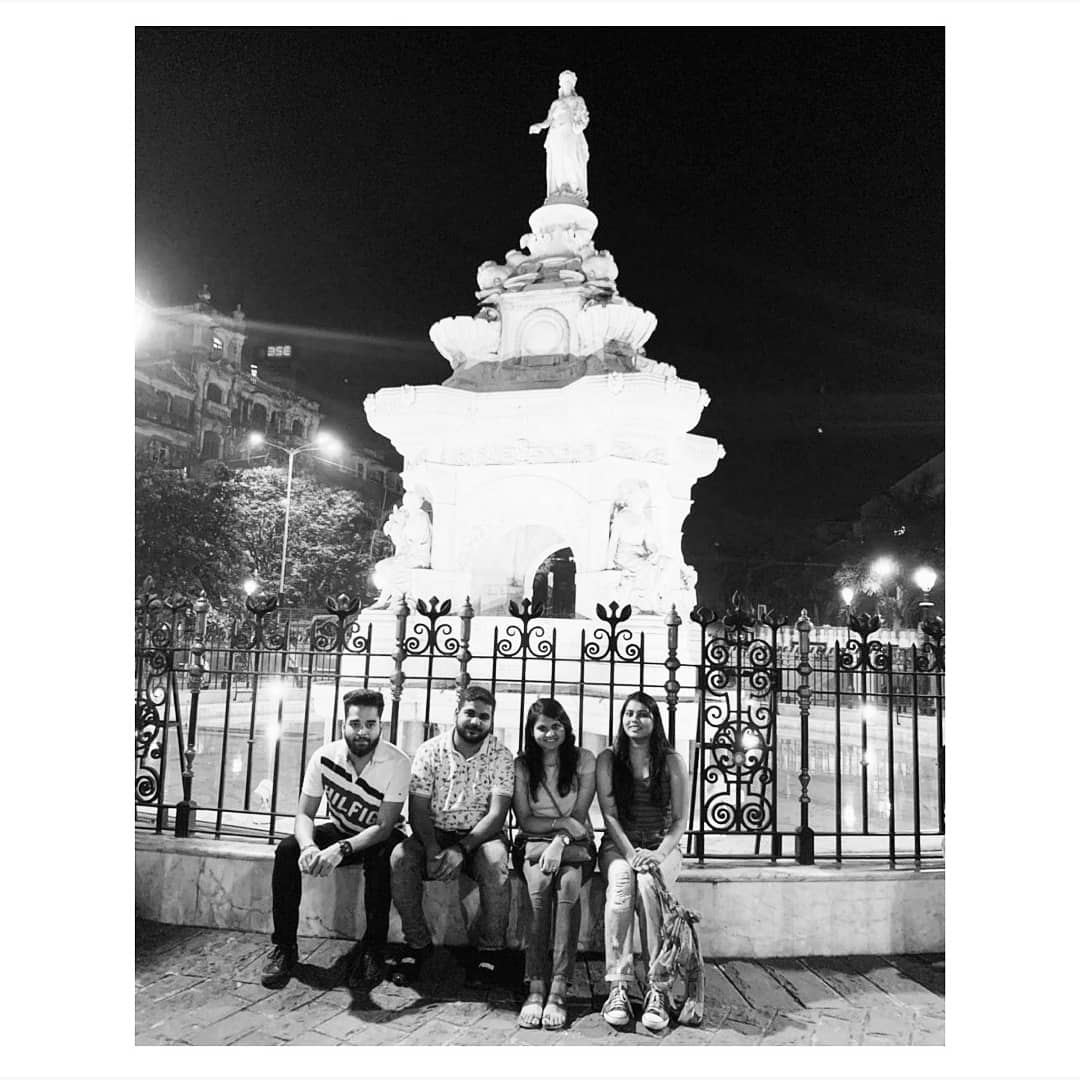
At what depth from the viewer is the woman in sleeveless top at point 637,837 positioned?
3496 mm

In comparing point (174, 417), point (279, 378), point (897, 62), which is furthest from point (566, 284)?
point (279, 378)

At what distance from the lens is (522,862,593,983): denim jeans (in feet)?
11.7

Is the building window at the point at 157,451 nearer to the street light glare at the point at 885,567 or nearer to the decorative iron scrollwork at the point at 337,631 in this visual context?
the decorative iron scrollwork at the point at 337,631

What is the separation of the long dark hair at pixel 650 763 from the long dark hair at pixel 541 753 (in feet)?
0.64

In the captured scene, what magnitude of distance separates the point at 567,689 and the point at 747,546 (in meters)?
28.7

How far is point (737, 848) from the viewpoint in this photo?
5535 millimetres

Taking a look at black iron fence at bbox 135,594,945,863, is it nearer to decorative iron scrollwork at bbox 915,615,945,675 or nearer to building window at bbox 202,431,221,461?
decorative iron scrollwork at bbox 915,615,945,675

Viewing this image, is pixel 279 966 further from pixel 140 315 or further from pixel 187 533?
pixel 187 533

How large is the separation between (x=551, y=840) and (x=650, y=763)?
561 millimetres

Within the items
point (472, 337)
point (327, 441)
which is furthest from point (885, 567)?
point (472, 337)

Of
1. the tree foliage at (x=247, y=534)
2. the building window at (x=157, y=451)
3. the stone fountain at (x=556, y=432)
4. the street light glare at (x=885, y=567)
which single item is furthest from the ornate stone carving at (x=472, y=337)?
the street light glare at (x=885, y=567)

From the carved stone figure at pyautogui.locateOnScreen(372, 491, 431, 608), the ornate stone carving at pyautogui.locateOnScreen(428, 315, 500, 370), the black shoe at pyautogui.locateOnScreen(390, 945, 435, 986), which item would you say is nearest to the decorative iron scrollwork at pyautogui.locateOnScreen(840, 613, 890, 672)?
the black shoe at pyautogui.locateOnScreen(390, 945, 435, 986)

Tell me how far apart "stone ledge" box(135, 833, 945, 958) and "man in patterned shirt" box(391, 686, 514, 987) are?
159mm

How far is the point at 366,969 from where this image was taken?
369cm
